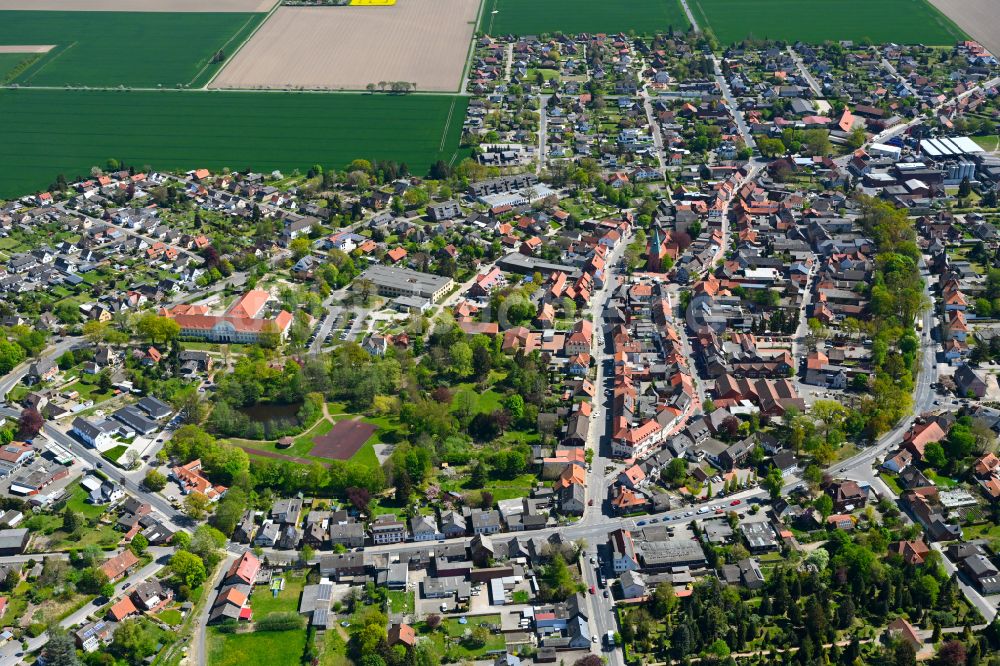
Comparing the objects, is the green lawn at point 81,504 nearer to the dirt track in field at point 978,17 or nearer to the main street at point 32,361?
the main street at point 32,361

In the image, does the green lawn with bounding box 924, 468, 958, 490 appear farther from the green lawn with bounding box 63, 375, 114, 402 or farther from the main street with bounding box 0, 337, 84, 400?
the main street with bounding box 0, 337, 84, 400

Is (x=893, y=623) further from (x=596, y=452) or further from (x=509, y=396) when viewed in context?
(x=509, y=396)

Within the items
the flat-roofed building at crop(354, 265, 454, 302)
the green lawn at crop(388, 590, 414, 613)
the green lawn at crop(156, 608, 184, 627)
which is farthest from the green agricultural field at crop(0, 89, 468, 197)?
the green lawn at crop(156, 608, 184, 627)

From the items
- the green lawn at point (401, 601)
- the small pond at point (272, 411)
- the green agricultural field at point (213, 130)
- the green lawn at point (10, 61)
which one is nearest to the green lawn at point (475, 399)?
the small pond at point (272, 411)

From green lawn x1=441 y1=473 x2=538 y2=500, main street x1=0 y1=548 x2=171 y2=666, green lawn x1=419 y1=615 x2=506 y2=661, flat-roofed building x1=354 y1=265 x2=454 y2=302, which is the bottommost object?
green lawn x1=419 y1=615 x2=506 y2=661

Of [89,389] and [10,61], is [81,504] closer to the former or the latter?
[89,389]
